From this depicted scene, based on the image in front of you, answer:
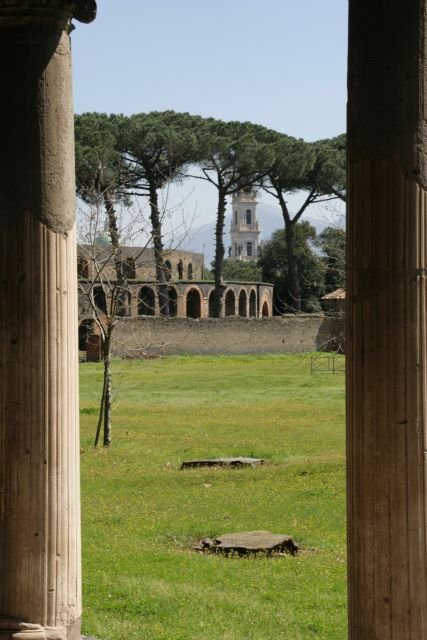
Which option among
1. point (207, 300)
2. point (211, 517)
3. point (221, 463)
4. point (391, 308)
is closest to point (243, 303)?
point (207, 300)

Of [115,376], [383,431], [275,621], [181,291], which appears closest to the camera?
[383,431]

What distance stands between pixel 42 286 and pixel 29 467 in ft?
2.63

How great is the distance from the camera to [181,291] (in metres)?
59.8

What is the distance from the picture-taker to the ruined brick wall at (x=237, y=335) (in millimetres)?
49688

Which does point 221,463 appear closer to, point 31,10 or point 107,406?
point 107,406

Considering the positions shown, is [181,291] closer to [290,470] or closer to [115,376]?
[115,376]

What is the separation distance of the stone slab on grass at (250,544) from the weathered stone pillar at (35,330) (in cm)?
482

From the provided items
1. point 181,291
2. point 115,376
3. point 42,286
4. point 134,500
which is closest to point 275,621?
point 42,286

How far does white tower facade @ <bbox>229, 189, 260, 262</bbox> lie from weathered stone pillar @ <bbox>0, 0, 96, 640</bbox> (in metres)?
127

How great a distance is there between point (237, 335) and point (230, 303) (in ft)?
38.6

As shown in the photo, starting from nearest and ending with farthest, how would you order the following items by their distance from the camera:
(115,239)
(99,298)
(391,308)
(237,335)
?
(391,308) → (115,239) → (99,298) → (237,335)

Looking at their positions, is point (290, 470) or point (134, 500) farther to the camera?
point (290, 470)

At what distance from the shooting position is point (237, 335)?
5216 cm

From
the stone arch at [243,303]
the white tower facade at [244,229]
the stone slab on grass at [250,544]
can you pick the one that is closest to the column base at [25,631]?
the stone slab on grass at [250,544]
